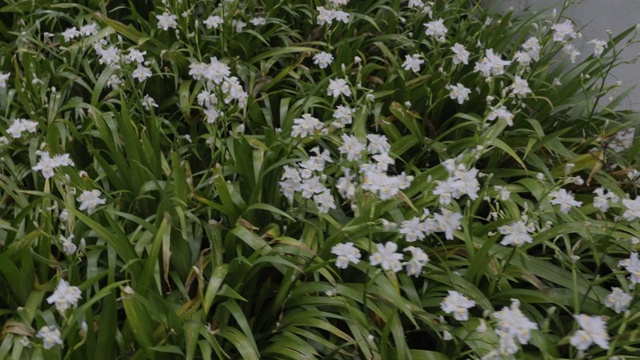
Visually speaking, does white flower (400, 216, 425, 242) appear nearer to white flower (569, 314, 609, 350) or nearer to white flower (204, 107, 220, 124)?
white flower (569, 314, 609, 350)

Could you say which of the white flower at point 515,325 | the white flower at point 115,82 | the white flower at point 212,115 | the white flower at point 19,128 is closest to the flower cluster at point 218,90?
the white flower at point 212,115

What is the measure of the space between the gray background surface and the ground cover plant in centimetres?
27

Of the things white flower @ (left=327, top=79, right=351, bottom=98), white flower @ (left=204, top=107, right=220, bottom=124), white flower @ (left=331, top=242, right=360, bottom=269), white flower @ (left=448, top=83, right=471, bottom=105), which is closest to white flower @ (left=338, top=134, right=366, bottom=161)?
white flower @ (left=331, top=242, right=360, bottom=269)

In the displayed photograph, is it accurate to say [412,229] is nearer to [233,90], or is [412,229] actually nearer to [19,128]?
[233,90]

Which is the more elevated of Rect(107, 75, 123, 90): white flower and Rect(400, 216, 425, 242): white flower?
Rect(400, 216, 425, 242): white flower

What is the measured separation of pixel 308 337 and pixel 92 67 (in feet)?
6.02

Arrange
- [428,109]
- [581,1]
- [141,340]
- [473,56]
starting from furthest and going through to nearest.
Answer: [581,1], [473,56], [428,109], [141,340]

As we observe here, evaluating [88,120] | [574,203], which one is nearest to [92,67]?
[88,120]

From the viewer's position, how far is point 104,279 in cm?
197

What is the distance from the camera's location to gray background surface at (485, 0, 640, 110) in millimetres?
3086

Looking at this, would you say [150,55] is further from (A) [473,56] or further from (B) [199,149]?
(A) [473,56]

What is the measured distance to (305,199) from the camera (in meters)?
2.06

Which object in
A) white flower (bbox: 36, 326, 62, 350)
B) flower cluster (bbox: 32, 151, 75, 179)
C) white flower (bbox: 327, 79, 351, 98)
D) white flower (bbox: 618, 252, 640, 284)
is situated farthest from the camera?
white flower (bbox: 327, 79, 351, 98)

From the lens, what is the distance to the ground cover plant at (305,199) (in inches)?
68.4
